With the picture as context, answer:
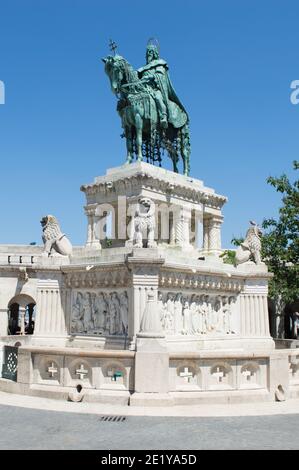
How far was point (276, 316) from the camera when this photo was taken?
4109cm

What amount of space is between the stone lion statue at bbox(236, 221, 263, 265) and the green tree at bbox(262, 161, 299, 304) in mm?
11807

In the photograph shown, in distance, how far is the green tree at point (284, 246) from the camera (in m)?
30.0

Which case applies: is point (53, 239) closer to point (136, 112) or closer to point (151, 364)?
point (136, 112)

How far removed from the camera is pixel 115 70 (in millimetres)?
20078

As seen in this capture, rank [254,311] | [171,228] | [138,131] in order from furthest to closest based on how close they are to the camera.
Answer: [171,228] < [138,131] < [254,311]

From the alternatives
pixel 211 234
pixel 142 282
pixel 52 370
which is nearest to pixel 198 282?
pixel 142 282

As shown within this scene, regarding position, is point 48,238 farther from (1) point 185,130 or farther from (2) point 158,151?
(1) point 185,130

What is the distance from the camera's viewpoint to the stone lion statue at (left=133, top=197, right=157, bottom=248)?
14852mm

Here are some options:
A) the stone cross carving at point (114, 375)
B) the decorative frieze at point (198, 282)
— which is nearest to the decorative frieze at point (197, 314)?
the decorative frieze at point (198, 282)

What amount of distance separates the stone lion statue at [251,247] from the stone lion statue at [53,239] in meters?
6.16

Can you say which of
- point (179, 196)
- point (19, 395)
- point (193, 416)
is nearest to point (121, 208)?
point (179, 196)

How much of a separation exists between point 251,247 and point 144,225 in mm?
5381

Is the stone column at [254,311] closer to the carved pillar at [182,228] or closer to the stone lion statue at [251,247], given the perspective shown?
the stone lion statue at [251,247]

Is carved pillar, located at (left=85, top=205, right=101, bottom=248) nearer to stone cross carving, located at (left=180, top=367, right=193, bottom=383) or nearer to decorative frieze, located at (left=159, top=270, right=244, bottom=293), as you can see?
decorative frieze, located at (left=159, top=270, right=244, bottom=293)
